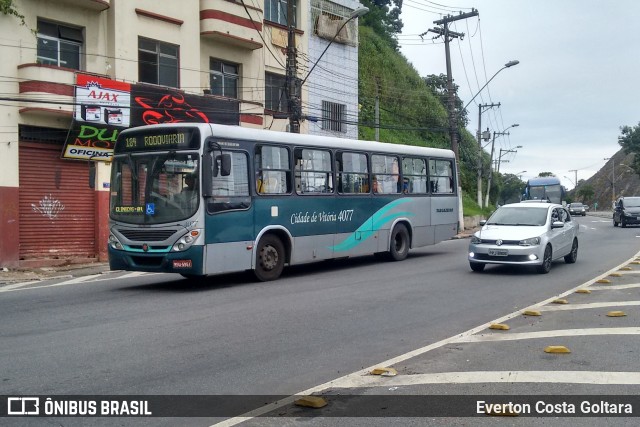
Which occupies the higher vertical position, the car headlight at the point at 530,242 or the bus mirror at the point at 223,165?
the bus mirror at the point at 223,165

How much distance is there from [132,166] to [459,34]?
26435 mm

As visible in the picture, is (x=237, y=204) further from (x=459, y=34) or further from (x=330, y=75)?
(x=459, y=34)

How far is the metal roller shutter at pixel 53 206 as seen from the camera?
19.8 m

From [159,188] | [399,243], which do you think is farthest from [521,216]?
[159,188]

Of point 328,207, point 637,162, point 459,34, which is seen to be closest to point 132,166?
point 328,207

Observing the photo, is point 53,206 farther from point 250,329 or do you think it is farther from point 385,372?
point 385,372

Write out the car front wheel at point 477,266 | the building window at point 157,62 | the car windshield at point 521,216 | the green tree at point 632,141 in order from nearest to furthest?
1. the car front wheel at point 477,266
2. the car windshield at point 521,216
3. the building window at point 157,62
4. the green tree at point 632,141

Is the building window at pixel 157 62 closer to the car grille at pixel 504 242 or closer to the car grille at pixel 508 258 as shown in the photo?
the car grille at pixel 504 242

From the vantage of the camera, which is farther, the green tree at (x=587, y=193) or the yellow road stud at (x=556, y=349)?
the green tree at (x=587, y=193)

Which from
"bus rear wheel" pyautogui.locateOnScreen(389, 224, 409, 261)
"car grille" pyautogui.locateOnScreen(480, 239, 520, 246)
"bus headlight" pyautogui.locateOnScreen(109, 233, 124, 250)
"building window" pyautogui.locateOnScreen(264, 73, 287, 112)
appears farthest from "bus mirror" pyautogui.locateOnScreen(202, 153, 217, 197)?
"building window" pyautogui.locateOnScreen(264, 73, 287, 112)

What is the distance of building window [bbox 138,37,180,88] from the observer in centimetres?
2227

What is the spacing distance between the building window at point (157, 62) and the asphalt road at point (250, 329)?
8.98m

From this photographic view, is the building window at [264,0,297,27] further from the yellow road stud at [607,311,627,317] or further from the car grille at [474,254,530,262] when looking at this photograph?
the yellow road stud at [607,311,627,317]

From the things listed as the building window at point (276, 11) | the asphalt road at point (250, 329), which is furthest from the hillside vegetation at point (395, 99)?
the asphalt road at point (250, 329)
